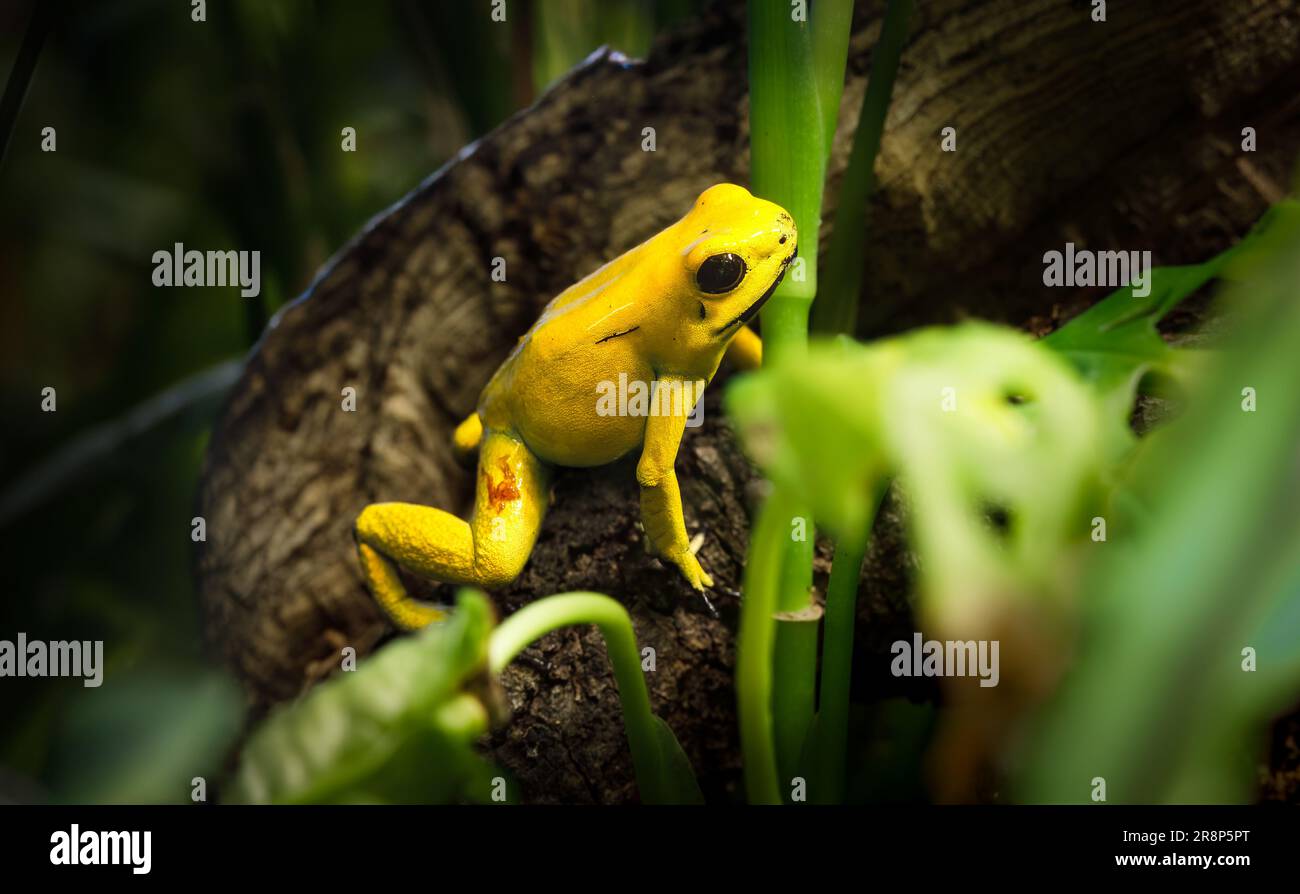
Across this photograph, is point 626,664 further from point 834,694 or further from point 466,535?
point 466,535

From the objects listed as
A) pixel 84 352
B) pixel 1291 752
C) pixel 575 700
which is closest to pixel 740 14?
pixel 575 700

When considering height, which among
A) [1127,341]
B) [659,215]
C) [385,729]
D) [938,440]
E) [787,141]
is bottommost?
[385,729]

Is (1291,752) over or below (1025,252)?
below

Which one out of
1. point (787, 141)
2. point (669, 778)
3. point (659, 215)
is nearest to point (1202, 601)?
point (669, 778)

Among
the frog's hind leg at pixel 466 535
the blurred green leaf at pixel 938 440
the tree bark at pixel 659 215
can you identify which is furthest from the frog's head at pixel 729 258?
the blurred green leaf at pixel 938 440

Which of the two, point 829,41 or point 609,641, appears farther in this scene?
point 829,41
